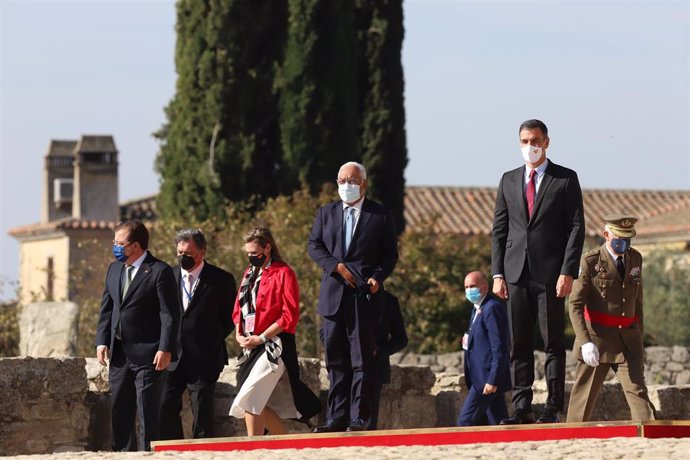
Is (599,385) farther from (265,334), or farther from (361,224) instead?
(265,334)

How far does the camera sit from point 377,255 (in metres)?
13.2

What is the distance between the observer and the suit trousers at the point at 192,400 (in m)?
13.7

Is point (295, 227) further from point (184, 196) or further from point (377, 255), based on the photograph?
point (377, 255)

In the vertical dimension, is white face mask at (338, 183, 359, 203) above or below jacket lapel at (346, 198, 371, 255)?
above

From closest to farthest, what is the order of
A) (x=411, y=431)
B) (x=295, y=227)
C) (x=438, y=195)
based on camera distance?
(x=411, y=431) → (x=295, y=227) → (x=438, y=195)

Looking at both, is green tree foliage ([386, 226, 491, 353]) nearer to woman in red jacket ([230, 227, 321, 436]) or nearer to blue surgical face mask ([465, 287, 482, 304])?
blue surgical face mask ([465, 287, 482, 304])

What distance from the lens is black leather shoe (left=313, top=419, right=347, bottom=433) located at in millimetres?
12875

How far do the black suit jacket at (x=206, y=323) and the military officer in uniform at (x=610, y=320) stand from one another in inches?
103

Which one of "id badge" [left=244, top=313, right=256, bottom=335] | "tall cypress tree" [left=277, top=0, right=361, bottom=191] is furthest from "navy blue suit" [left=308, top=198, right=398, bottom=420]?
"tall cypress tree" [left=277, top=0, right=361, bottom=191]

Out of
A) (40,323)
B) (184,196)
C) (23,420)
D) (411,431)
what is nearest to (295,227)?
(184,196)

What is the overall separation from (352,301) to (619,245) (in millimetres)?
2142

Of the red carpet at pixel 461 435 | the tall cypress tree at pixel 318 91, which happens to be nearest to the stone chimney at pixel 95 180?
the tall cypress tree at pixel 318 91

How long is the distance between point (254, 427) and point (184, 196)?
85.6ft

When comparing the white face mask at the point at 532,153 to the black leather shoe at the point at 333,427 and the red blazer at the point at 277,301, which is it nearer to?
the red blazer at the point at 277,301
